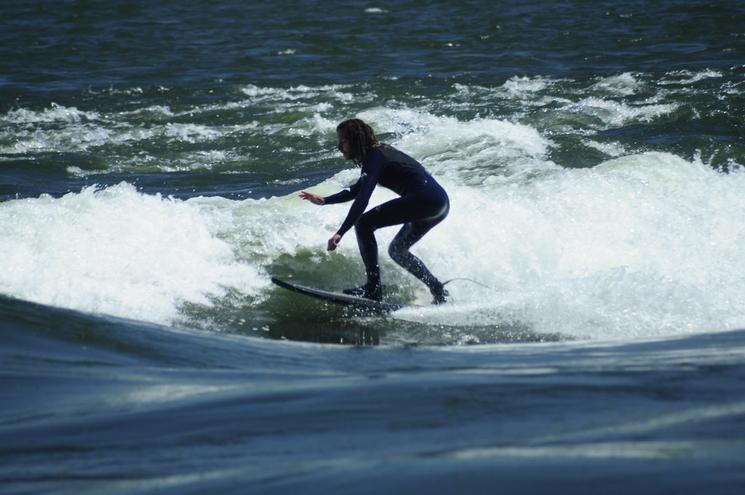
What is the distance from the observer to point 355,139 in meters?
8.34

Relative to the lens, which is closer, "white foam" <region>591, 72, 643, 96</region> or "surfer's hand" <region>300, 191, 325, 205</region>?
"surfer's hand" <region>300, 191, 325, 205</region>

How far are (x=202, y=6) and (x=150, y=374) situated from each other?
28.1 metres

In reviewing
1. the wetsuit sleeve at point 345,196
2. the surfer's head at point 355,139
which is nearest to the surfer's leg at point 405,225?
the wetsuit sleeve at point 345,196

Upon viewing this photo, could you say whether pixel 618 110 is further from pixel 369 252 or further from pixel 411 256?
pixel 369 252

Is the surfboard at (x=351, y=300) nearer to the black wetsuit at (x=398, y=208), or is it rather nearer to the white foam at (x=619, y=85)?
the black wetsuit at (x=398, y=208)

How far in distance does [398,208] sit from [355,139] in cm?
73

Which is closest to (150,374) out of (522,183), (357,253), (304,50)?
(357,253)

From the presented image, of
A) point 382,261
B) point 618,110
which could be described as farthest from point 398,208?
point 618,110

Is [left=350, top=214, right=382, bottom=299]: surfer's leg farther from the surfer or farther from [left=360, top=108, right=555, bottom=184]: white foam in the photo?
[left=360, top=108, right=555, bottom=184]: white foam

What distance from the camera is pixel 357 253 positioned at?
35.4 feet

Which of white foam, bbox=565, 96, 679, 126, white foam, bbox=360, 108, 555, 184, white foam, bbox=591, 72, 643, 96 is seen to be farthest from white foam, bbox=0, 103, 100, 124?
white foam, bbox=591, 72, 643, 96

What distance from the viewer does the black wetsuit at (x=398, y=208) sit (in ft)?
28.1

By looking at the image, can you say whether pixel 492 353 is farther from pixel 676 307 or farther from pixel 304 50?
pixel 304 50

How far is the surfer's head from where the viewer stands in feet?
27.3
